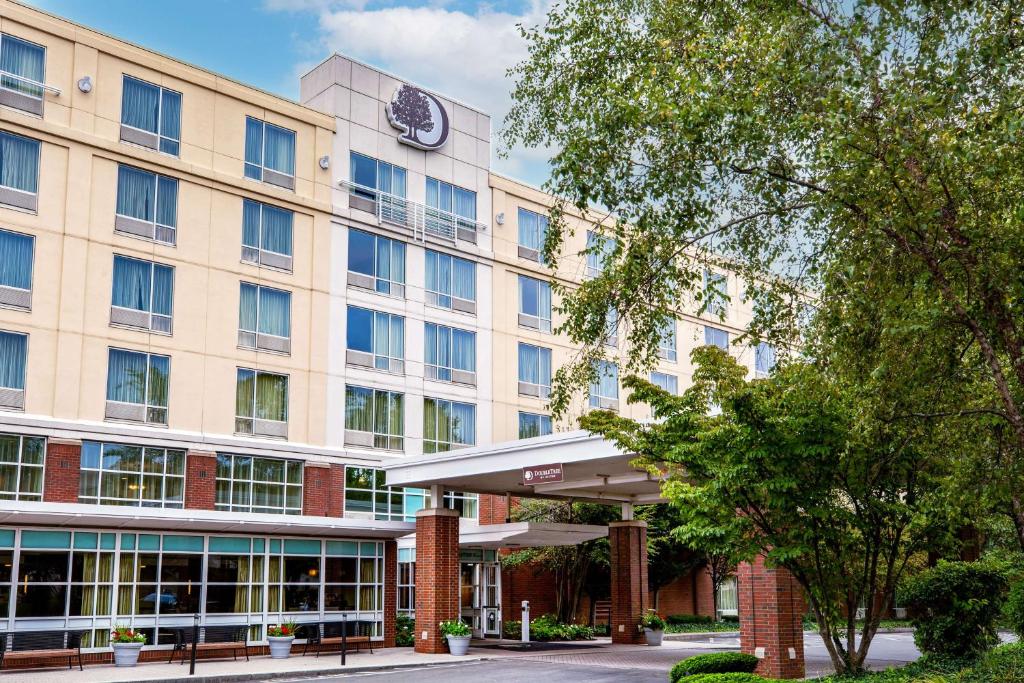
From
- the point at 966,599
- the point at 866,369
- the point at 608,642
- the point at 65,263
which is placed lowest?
the point at 608,642

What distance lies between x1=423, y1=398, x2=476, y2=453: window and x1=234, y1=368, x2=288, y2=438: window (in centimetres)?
570

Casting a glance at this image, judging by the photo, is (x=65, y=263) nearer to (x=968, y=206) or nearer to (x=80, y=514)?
(x=80, y=514)

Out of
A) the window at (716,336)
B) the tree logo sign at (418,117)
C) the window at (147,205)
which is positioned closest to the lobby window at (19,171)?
the window at (147,205)

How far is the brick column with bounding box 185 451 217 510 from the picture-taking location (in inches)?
1160

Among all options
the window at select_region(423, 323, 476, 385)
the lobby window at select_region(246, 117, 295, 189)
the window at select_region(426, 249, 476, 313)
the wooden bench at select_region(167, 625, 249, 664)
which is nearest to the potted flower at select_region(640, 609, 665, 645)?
the window at select_region(423, 323, 476, 385)

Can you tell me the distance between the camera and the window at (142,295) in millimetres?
29109

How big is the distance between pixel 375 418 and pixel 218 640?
10.8 metres

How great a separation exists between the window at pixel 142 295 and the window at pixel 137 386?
0.87 metres

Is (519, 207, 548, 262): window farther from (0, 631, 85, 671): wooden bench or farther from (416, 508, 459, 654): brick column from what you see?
(0, 631, 85, 671): wooden bench

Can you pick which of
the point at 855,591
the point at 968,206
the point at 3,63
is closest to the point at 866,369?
the point at 968,206

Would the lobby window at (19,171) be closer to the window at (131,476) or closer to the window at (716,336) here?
the window at (131,476)

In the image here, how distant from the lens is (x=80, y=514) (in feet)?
76.2

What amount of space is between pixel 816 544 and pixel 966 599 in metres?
6.13

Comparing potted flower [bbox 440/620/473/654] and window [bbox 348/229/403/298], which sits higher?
window [bbox 348/229/403/298]
